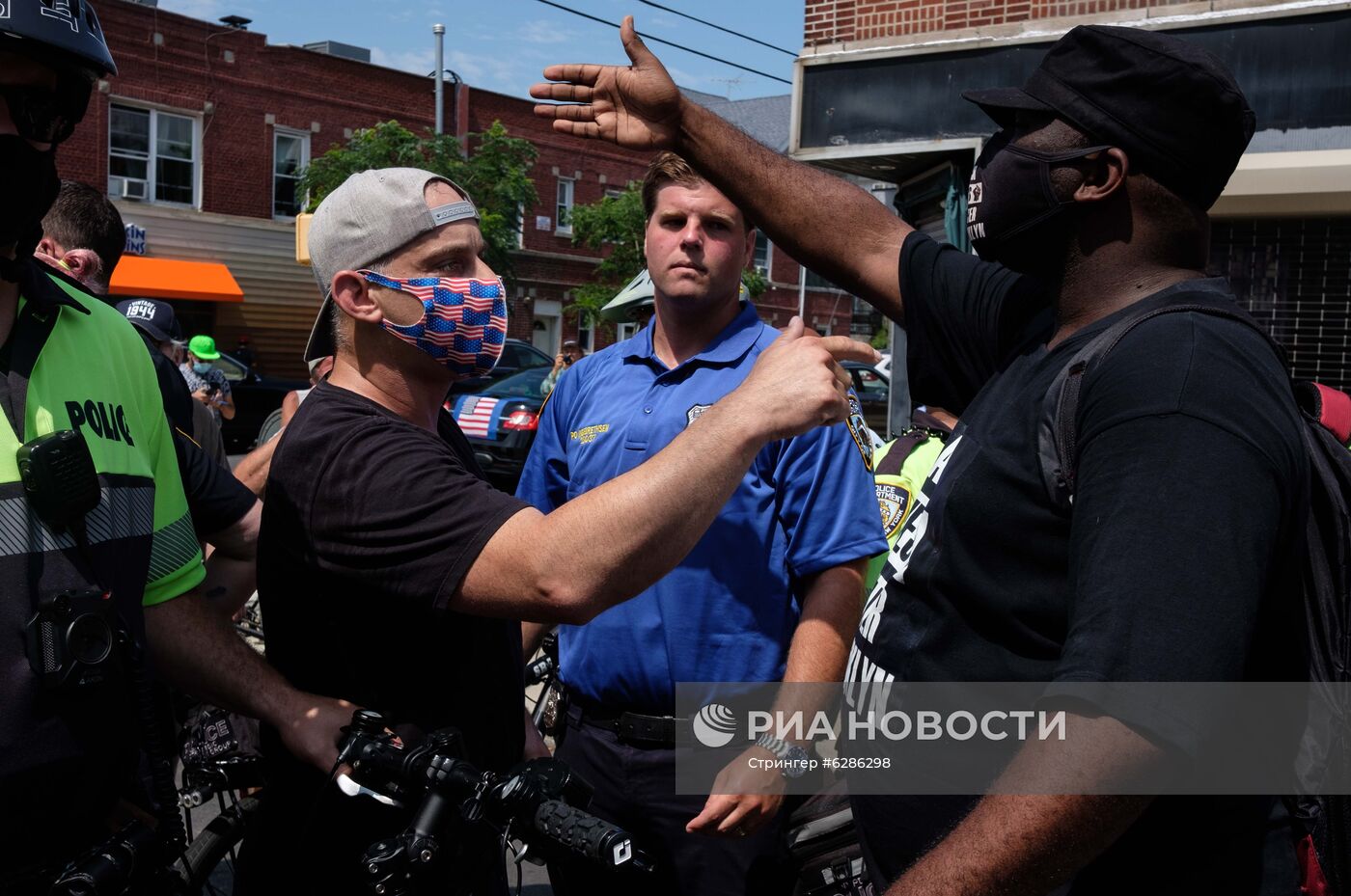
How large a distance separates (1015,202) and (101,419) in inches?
61.4

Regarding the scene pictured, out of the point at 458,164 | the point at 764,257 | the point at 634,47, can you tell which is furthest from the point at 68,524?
the point at 764,257

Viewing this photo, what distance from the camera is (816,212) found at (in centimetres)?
258

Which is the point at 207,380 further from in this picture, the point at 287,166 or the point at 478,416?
the point at 287,166

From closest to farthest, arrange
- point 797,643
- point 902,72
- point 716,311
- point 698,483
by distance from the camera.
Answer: point 698,483 → point 797,643 → point 716,311 → point 902,72

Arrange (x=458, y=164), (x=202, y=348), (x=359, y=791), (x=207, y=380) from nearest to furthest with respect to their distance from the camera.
Answer: (x=359, y=791)
(x=207, y=380)
(x=202, y=348)
(x=458, y=164)

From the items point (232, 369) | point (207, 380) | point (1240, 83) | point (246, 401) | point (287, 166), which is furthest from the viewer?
point (287, 166)

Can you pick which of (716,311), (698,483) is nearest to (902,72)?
(716,311)

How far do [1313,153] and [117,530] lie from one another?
1021 cm

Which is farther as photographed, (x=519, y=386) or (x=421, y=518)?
(x=519, y=386)

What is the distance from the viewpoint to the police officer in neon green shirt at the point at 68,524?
177 cm

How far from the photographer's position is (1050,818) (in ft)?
4.88

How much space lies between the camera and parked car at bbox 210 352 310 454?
1959cm

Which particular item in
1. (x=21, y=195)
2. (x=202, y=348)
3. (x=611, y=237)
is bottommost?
(x=202, y=348)

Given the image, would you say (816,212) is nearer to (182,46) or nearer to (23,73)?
(23,73)
